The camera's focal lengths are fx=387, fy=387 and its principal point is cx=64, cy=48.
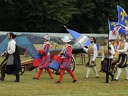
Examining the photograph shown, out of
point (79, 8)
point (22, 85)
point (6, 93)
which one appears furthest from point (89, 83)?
point (79, 8)

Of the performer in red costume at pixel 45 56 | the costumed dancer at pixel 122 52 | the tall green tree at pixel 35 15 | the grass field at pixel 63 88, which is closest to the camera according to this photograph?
the grass field at pixel 63 88

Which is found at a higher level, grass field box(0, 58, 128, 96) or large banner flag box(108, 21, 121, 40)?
large banner flag box(108, 21, 121, 40)

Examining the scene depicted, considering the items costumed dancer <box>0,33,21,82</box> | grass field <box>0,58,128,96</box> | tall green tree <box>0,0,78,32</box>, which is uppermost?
tall green tree <box>0,0,78,32</box>

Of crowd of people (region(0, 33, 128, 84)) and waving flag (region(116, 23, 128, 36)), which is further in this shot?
waving flag (region(116, 23, 128, 36))

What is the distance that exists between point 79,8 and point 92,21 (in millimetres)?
2919

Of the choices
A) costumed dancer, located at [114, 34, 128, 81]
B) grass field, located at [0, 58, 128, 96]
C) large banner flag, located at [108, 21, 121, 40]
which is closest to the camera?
grass field, located at [0, 58, 128, 96]

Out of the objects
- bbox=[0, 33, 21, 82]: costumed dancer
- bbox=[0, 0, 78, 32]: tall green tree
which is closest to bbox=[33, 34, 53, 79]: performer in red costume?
bbox=[0, 33, 21, 82]: costumed dancer

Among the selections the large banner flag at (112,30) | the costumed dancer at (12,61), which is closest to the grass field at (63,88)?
the costumed dancer at (12,61)

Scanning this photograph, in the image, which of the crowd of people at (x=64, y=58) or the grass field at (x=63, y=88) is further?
the crowd of people at (x=64, y=58)

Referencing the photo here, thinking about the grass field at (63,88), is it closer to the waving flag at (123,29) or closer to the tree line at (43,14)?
the waving flag at (123,29)

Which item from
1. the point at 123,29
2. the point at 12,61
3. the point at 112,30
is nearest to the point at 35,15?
the point at 123,29

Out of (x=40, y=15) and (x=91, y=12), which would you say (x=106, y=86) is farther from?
(x=91, y=12)

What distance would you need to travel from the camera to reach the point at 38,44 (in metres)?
28.6

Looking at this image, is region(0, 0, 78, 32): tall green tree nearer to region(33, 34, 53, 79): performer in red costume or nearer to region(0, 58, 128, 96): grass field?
region(33, 34, 53, 79): performer in red costume
